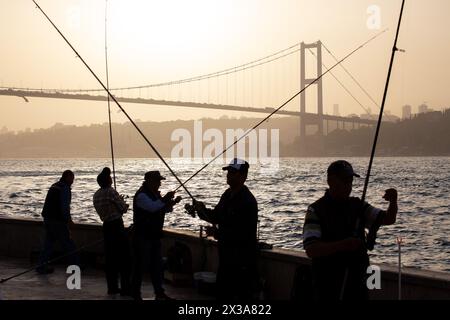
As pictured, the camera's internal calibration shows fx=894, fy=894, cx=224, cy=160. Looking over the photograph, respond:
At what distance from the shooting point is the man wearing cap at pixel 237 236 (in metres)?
5.71

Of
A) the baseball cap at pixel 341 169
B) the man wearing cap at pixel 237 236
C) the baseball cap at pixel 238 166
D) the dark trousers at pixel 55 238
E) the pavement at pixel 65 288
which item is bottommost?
the pavement at pixel 65 288

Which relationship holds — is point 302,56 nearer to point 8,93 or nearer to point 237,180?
point 8,93

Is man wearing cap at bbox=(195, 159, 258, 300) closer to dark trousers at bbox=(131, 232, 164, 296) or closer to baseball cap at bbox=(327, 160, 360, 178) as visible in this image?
baseball cap at bbox=(327, 160, 360, 178)

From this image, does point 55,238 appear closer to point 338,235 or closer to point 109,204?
point 109,204

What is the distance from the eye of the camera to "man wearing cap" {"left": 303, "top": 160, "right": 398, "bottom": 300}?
162 inches

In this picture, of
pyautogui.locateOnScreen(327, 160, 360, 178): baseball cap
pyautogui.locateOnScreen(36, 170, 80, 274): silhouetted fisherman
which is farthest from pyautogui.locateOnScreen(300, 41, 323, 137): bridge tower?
pyautogui.locateOnScreen(327, 160, 360, 178): baseball cap

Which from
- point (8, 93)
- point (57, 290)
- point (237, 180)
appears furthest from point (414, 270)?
point (8, 93)

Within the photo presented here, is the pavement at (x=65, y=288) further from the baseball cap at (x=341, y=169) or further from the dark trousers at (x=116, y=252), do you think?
the baseball cap at (x=341, y=169)

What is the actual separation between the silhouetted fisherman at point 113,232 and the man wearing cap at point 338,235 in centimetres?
407

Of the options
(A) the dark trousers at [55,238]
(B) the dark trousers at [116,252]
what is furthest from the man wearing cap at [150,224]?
(A) the dark trousers at [55,238]

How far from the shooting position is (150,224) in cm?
766

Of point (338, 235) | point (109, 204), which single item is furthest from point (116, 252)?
point (338, 235)

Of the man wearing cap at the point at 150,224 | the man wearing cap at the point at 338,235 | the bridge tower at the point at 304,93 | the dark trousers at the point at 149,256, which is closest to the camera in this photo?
the man wearing cap at the point at 338,235
